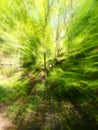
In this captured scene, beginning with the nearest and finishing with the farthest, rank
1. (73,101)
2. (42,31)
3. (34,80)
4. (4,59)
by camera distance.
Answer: (42,31) < (73,101) < (34,80) < (4,59)

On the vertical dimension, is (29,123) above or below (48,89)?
below

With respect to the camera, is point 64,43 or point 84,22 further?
point 64,43

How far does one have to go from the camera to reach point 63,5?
460cm

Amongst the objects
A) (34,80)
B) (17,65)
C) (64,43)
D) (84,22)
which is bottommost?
(34,80)

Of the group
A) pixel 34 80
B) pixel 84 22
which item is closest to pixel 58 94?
pixel 34 80

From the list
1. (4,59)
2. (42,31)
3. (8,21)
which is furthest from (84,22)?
(4,59)

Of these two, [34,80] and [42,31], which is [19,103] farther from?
[42,31]

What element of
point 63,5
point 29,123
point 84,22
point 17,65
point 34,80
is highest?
point 63,5

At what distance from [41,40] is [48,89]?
1.18 meters

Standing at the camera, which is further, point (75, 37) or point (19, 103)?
point (19, 103)

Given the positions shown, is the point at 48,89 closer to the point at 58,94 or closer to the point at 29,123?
the point at 58,94

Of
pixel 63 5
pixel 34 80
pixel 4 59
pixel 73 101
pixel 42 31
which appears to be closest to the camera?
pixel 63 5

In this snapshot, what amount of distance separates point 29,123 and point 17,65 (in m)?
1.69

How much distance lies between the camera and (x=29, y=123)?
5066 mm
